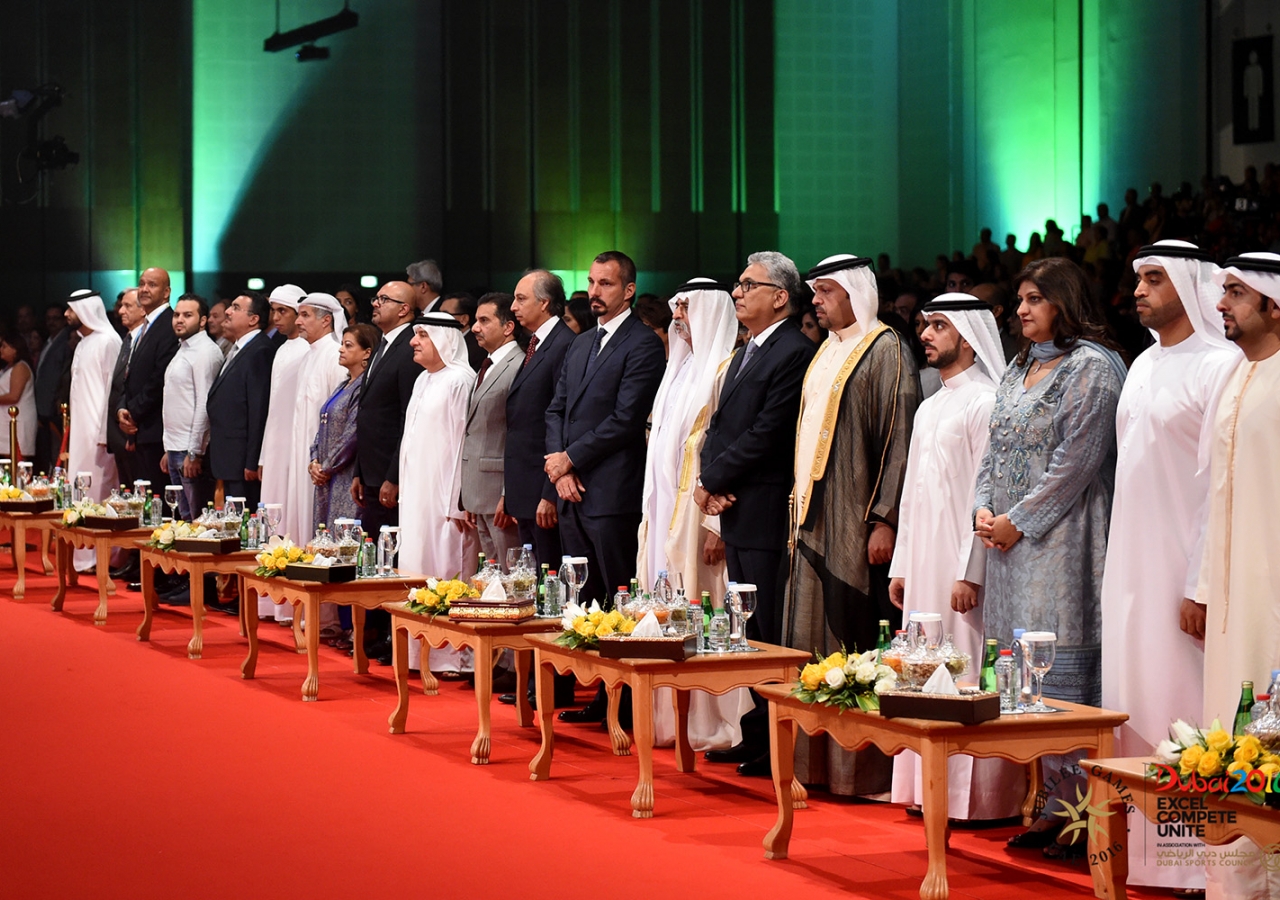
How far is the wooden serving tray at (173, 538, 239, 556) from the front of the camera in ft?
27.6

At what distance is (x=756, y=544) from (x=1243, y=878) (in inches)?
96.4

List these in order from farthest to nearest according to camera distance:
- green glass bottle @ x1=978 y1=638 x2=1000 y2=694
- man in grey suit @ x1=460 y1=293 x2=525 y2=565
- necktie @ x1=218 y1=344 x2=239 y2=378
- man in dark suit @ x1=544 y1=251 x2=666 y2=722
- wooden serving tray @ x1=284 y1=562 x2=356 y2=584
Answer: necktie @ x1=218 y1=344 x2=239 y2=378 < man in grey suit @ x1=460 y1=293 x2=525 y2=565 < wooden serving tray @ x1=284 y1=562 x2=356 y2=584 < man in dark suit @ x1=544 y1=251 x2=666 y2=722 < green glass bottle @ x1=978 y1=638 x2=1000 y2=694

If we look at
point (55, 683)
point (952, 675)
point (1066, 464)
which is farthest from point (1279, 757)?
point (55, 683)

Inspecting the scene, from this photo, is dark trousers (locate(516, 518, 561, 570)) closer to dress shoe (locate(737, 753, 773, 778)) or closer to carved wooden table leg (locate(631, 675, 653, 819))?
dress shoe (locate(737, 753, 773, 778))

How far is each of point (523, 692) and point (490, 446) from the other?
146 cm

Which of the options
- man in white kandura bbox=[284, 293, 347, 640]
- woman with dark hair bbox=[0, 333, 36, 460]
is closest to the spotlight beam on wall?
→ woman with dark hair bbox=[0, 333, 36, 460]

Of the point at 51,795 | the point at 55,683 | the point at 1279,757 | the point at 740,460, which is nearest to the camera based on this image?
the point at 1279,757

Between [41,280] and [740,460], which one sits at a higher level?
[41,280]

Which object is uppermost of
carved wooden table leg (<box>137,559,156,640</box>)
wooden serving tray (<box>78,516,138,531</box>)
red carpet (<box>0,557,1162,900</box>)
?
wooden serving tray (<box>78,516,138,531</box>)

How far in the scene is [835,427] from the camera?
5727mm

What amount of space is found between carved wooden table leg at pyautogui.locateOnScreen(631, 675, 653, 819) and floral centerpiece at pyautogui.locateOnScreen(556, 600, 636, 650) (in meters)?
0.20

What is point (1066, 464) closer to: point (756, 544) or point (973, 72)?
point (756, 544)

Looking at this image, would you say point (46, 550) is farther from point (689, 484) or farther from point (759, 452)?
point (759, 452)

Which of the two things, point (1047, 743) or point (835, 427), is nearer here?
point (1047, 743)
